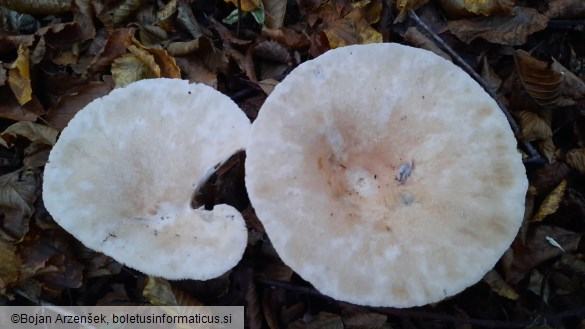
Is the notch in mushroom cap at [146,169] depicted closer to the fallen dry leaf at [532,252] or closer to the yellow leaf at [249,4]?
the yellow leaf at [249,4]

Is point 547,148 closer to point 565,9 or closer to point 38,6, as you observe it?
point 565,9

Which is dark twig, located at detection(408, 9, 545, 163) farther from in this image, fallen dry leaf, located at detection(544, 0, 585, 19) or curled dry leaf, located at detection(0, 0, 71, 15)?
curled dry leaf, located at detection(0, 0, 71, 15)

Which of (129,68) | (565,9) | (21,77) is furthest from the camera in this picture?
(565,9)

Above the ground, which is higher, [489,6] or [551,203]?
[489,6]

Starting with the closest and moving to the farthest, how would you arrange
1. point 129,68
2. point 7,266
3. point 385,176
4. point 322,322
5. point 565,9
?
point 385,176 → point 7,266 → point 322,322 → point 129,68 → point 565,9

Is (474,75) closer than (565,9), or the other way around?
(474,75)

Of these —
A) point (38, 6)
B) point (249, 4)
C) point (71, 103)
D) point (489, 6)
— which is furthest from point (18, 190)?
point (489, 6)

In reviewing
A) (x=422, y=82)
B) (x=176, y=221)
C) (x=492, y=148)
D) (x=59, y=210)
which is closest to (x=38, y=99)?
(x=59, y=210)
